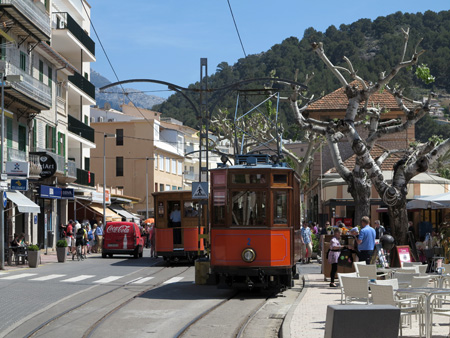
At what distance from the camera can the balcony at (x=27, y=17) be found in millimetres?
36625

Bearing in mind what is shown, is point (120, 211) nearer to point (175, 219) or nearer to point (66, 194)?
point (66, 194)

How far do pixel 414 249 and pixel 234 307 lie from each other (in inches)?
331

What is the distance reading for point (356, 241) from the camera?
70.0 feet

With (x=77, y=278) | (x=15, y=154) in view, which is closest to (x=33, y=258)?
(x=77, y=278)

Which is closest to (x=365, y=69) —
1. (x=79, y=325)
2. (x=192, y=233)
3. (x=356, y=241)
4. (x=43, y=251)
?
(x=43, y=251)

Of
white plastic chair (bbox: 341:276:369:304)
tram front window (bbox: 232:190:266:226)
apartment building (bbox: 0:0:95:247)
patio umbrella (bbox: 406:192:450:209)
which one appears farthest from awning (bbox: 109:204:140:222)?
white plastic chair (bbox: 341:276:369:304)

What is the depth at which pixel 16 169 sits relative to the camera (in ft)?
102

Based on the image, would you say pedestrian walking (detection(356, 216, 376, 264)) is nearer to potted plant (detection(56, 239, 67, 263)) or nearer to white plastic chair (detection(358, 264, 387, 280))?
white plastic chair (detection(358, 264, 387, 280))

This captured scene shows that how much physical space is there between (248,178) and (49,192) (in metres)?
24.7

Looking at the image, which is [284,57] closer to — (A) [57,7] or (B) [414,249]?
(A) [57,7]

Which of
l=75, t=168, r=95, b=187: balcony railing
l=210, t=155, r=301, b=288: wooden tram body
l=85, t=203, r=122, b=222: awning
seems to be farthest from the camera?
l=85, t=203, r=122, b=222: awning

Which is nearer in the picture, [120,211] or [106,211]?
[106,211]

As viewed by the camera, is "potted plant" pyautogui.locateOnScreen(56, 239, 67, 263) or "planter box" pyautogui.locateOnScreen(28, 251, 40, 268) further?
"potted plant" pyautogui.locateOnScreen(56, 239, 67, 263)

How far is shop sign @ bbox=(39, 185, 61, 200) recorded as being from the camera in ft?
→ 134
